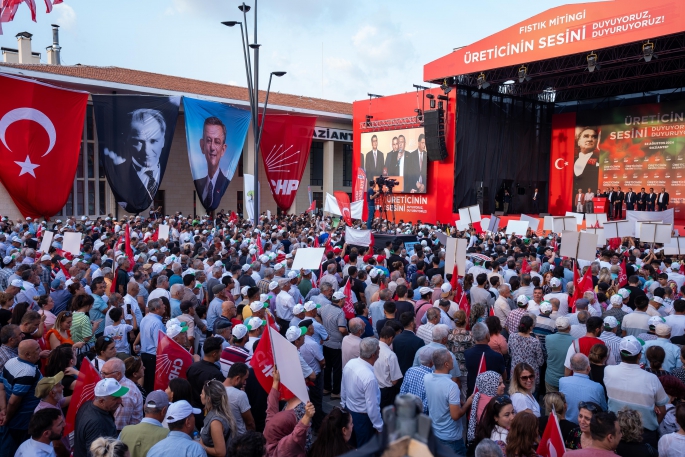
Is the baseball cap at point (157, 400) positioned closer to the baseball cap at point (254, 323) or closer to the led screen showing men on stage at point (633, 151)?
the baseball cap at point (254, 323)

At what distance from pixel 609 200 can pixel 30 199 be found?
24.0 metres

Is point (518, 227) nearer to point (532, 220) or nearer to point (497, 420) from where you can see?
point (532, 220)

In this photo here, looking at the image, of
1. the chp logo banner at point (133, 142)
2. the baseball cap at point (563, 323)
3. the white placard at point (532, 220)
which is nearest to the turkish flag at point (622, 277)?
the baseball cap at point (563, 323)

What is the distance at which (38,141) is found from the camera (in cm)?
1848

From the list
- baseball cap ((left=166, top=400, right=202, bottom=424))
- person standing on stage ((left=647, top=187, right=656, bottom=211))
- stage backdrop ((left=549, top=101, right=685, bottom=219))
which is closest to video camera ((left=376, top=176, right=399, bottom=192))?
stage backdrop ((left=549, top=101, right=685, bottom=219))

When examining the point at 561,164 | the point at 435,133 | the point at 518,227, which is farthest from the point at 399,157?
the point at 518,227

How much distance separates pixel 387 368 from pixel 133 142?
1802 cm

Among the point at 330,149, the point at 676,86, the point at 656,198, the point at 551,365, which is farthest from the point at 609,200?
the point at 551,365

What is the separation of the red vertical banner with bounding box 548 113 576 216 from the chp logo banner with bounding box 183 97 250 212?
17.2m

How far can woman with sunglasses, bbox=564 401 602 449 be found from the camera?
3598mm

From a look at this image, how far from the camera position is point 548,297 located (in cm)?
714

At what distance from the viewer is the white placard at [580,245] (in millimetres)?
9812

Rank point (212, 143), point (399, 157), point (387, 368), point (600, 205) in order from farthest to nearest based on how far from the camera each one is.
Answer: point (399, 157) → point (600, 205) → point (212, 143) → point (387, 368)

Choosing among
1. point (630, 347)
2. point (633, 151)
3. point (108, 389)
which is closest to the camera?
point (108, 389)
